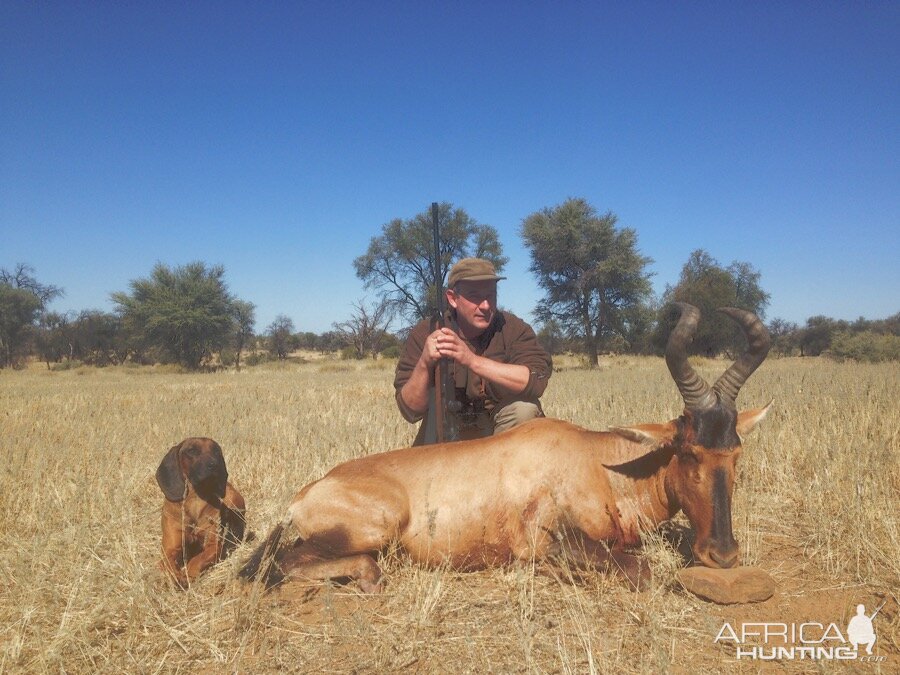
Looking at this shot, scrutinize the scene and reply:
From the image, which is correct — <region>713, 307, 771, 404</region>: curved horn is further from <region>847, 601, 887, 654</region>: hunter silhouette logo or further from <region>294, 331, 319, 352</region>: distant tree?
<region>294, 331, 319, 352</region>: distant tree

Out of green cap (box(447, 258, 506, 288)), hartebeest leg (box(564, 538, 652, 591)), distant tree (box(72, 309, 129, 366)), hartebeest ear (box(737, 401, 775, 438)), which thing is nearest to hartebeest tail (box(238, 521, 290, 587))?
hartebeest leg (box(564, 538, 652, 591))

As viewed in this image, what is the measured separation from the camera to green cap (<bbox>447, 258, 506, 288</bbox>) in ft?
14.9

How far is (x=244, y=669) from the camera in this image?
251cm

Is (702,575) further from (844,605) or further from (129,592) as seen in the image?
(129,592)

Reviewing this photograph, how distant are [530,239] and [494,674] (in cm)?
3006

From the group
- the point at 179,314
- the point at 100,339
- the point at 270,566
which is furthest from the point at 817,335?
the point at 100,339

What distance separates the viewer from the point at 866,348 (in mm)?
24734

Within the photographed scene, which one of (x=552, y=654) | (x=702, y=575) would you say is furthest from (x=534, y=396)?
(x=552, y=654)

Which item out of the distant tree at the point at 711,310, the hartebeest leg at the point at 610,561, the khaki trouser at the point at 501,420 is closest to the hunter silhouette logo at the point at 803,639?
the hartebeest leg at the point at 610,561

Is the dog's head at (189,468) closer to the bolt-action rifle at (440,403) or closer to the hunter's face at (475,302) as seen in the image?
the bolt-action rifle at (440,403)

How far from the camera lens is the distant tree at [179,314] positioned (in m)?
37.7

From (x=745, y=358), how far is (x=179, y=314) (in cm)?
3958

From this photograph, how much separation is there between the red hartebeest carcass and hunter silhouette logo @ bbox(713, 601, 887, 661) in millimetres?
649

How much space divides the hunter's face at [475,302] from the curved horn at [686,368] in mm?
1720
